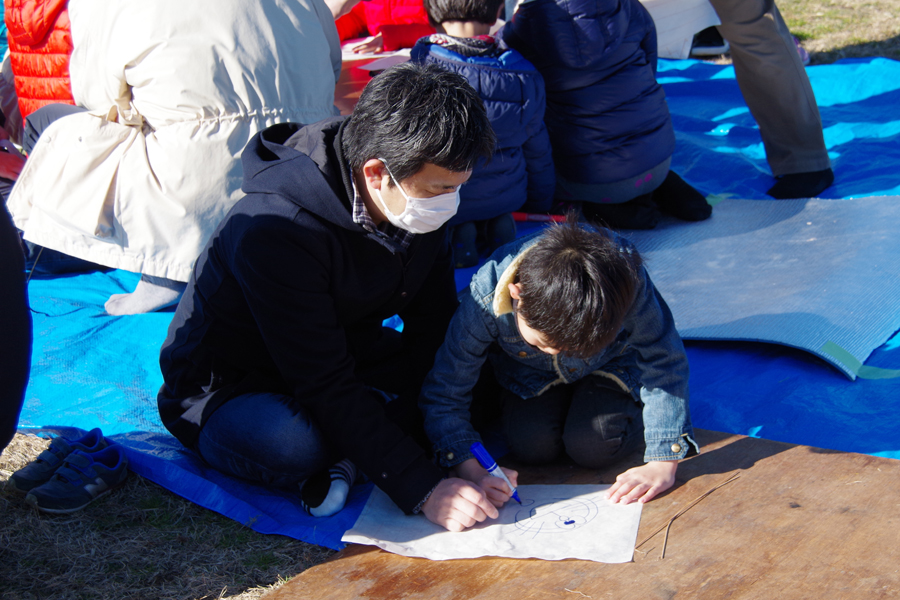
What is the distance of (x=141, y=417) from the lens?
1.96m

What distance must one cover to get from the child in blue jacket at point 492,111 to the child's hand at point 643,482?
4.15ft

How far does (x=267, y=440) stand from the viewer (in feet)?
5.07

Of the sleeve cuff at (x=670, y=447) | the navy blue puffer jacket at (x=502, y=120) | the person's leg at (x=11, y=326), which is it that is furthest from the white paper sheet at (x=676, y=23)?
the person's leg at (x=11, y=326)

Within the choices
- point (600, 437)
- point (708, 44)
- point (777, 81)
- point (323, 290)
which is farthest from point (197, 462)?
point (708, 44)

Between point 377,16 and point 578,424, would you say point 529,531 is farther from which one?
point 377,16

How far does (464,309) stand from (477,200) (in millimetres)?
1101

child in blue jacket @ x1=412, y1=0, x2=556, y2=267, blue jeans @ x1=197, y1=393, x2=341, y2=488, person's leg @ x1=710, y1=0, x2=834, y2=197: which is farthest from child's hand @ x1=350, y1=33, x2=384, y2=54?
blue jeans @ x1=197, y1=393, x2=341, y2=488

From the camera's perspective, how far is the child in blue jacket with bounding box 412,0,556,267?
2.59m

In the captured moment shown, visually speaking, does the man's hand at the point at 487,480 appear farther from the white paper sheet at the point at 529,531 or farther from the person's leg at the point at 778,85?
the person's leg at the point at 778,85

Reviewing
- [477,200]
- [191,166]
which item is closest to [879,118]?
[477,200]

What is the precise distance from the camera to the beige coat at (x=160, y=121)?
2123 mm

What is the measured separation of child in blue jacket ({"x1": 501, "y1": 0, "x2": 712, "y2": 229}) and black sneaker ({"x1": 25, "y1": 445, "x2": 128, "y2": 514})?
199 centimetres

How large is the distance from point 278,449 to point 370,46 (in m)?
3.38

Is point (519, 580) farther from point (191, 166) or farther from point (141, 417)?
point (191, 166)
